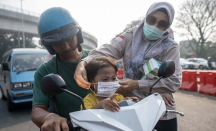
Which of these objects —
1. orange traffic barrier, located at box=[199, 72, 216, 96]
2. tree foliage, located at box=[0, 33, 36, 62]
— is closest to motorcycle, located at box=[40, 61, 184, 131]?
orange traffic barrier, located at box=[199, 72, 216, 96]

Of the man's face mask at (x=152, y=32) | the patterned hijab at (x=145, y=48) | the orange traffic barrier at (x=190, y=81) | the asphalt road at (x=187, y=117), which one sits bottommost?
the asphalt road at (x=187, y=117)

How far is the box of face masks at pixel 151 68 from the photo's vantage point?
1.54 m

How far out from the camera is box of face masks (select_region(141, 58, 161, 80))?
154cm

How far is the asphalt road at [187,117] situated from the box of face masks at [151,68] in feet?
9.16

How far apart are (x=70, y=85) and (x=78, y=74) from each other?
1.35 feet

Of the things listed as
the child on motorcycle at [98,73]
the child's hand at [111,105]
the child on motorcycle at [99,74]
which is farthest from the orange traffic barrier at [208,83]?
the child's hand at [111,105]

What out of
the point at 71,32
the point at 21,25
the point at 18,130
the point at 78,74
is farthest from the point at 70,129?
the point at 21,25

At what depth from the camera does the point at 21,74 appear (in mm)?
5492

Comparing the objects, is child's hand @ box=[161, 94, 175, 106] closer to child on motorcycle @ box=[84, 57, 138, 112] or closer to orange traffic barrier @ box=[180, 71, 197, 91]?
child on motorcycle @ box=[84, 57, 138, 112]

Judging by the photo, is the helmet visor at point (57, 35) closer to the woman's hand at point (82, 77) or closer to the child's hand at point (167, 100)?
the woman's hand at point (82, 77)

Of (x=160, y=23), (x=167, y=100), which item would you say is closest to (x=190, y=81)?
(x=160, y=23)

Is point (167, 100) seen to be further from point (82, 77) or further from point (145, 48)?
point (82, 77)

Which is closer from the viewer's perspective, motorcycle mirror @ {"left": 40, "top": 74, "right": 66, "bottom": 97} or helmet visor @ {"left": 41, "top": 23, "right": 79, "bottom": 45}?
motorcycle mirror @ {"left": 40, "top": 74, "right": 66, "bottom": 97}

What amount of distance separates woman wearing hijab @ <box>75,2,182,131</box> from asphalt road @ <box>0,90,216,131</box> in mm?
2687
